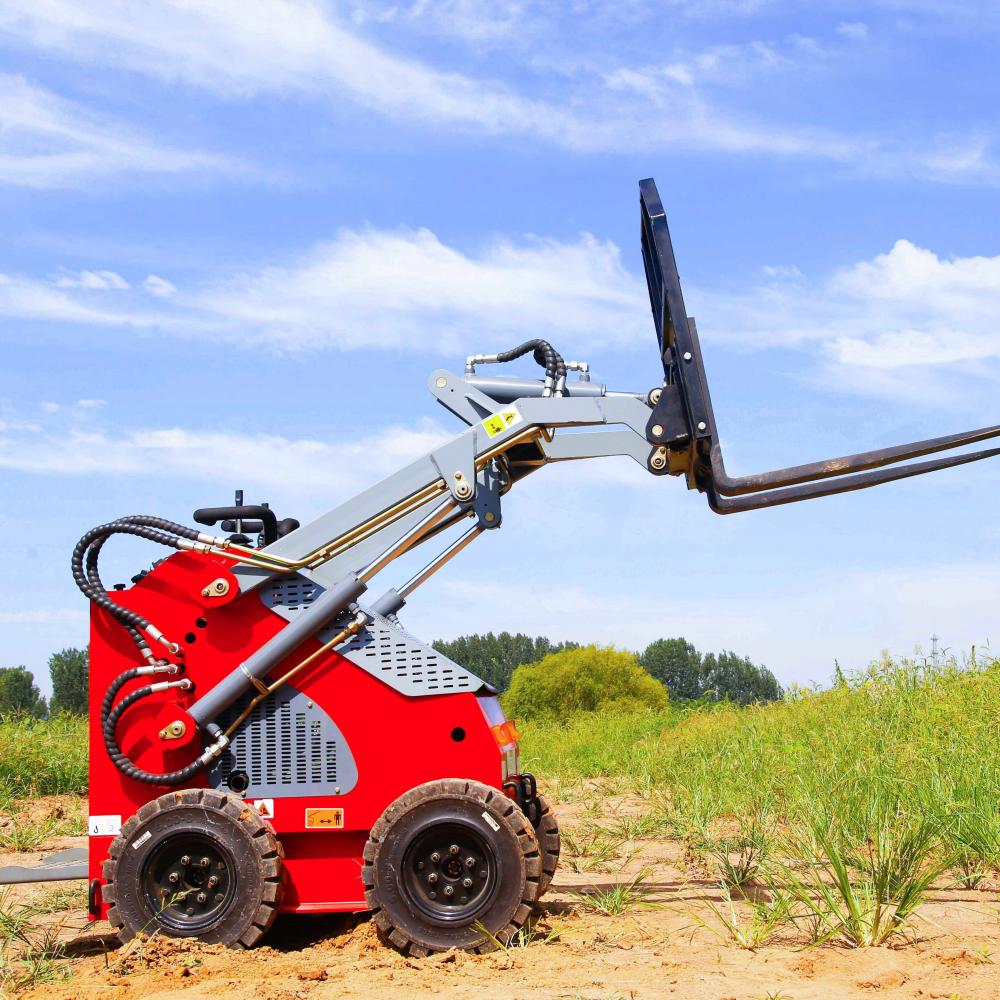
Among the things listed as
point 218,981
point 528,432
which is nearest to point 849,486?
point 528,432

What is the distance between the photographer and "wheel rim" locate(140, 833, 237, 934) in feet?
15.9

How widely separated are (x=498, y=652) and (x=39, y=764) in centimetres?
1703

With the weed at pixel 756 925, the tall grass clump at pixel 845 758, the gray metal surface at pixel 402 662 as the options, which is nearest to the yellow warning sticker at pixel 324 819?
the gray metal surface at pixel 402 662

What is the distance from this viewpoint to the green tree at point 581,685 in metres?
20.6

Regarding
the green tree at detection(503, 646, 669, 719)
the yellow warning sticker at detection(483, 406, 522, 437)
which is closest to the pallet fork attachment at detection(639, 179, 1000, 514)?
the yellow warning sticker at detection(483, 406, 522, 437)

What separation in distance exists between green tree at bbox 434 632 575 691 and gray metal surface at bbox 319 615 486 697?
20327mm

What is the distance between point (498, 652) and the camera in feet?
89.2

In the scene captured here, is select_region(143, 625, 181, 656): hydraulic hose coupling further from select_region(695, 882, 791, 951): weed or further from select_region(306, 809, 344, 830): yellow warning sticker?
select_region(695, 882, 791, 951): weed

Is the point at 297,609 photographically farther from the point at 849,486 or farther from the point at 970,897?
the point at 970,897

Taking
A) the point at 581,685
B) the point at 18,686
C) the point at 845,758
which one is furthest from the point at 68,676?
the point at 845,758

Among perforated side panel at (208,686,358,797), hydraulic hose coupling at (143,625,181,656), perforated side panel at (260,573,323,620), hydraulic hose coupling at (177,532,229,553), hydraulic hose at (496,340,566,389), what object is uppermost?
hydraulic hose at (496,340,566,389)

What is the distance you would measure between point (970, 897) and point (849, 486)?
212 cm

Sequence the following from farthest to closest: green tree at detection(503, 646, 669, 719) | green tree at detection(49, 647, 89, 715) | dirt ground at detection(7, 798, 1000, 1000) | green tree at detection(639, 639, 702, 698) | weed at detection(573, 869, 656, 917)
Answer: green tree at detection(639, 639, 702, 698)
green tree at detection(49, 647, 89, 715)
green tree at detection(503, 646, 669, 719)
weed at detection(573, 869, 656, 917)
dirt ground at detection(7, 798, 1000, 1000)

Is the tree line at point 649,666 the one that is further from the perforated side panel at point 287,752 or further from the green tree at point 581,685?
the perforated side panel at point 287,752
